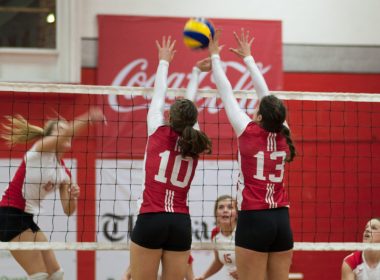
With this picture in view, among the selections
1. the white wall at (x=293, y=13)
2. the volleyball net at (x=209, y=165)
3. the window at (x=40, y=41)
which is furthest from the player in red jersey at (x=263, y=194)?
the white wall at (x=293, y=13)

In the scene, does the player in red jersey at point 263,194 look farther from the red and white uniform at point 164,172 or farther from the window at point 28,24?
the window at point 28,24

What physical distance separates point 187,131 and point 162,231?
0.71m

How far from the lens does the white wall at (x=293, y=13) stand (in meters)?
9.29

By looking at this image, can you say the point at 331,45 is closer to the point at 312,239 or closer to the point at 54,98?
the point at 312,239

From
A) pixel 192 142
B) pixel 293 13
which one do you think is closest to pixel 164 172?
pixel 192 142

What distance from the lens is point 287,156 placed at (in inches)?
206

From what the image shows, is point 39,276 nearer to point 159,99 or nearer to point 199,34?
point 159,99

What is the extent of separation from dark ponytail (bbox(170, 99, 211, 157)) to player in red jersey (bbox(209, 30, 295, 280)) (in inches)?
10.8

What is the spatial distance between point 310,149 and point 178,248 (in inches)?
184

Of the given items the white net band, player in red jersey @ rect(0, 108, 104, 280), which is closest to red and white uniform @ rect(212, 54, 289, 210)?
the white net band

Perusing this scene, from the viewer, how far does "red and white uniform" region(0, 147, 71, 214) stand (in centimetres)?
625

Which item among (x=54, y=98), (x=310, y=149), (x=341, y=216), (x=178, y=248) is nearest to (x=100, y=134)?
(x=54, y=98)

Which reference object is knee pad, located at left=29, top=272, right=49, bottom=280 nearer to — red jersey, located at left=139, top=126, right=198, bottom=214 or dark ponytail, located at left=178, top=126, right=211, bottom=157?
red jersey, located at left=139, top=126, right=198, bottom=214

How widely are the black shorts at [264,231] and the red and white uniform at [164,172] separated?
431 millimetres
